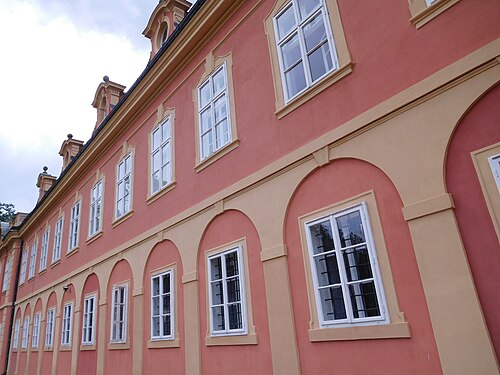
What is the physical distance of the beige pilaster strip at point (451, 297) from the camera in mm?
3900

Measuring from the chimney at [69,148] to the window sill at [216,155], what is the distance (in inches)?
517

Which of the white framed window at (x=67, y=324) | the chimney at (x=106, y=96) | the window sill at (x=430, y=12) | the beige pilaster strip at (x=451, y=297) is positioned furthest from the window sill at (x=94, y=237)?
the window sill at (x=430, y=12)

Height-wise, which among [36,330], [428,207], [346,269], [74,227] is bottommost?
[346,269]

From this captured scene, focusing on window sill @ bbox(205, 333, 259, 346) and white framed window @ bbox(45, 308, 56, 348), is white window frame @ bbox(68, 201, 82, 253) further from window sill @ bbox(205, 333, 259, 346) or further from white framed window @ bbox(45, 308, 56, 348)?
window sill @ bbox(205, 333, 259, 346)

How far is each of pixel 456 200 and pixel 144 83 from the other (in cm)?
879

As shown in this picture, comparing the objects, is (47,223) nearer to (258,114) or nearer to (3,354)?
(3,354)

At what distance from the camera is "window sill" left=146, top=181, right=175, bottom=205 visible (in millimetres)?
9430

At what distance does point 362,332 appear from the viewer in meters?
4.88

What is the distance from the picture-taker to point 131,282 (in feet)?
34.6

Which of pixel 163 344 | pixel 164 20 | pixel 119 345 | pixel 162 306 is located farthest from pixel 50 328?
pixel 164 20

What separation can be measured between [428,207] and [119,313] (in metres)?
8.94

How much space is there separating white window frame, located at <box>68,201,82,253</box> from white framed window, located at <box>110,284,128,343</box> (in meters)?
4.80

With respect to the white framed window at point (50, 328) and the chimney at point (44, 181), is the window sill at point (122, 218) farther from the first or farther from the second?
the chimney at point (44, 181)

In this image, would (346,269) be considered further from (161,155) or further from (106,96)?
(106,96)
